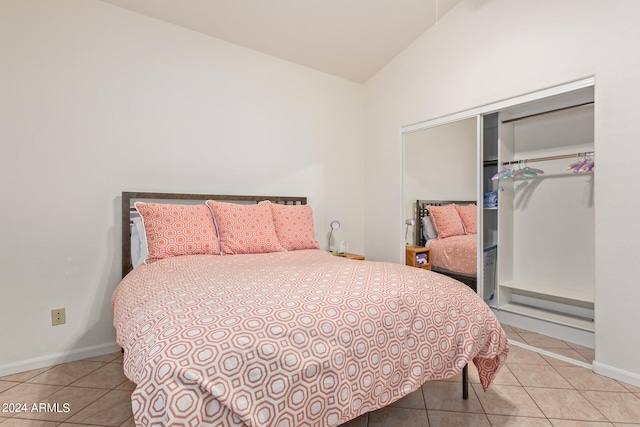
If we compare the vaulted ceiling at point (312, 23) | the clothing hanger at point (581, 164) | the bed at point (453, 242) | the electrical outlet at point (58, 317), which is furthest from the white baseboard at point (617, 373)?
the electrical outlet at point (58, 317)

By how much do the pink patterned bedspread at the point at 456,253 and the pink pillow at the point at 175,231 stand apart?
6.58 feet

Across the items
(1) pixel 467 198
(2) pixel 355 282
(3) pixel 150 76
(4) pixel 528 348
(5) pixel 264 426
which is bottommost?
(4) pixel 528 348

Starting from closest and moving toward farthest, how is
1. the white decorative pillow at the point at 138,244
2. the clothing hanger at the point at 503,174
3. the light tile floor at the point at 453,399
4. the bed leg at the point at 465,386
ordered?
1. the light tile floor at the point at 453,399
2. the bed leg at the point at 465,386
3. the white decorative pillow at the point at 138,244
4. the clothing hanger at the point at 503,174

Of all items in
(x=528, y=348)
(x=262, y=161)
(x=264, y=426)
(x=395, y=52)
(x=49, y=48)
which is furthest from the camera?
(x=395, y=52)

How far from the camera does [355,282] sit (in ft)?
4.63

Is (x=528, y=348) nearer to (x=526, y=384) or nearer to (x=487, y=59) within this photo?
(x=526, y=384)

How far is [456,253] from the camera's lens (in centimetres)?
290

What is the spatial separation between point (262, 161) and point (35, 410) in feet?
7.62

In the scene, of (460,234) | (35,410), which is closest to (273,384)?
(35,410)

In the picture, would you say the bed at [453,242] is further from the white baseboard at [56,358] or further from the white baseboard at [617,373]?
the white baseboard at [56,358]

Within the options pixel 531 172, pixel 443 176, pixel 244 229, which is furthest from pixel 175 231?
pixel 531 172

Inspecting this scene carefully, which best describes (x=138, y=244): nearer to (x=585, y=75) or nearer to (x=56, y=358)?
(x=56, y=358)

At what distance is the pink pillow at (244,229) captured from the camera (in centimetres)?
239

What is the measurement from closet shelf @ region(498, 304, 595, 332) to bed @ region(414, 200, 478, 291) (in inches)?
14.0
